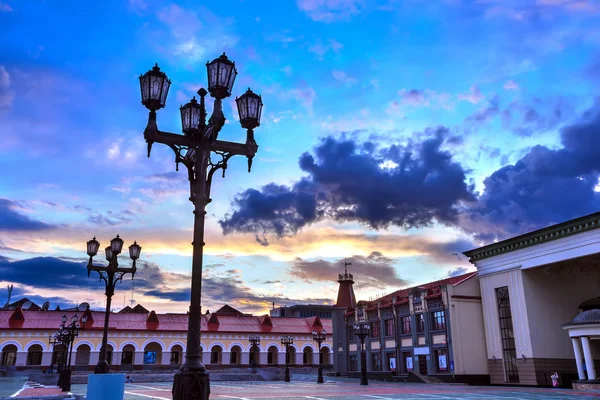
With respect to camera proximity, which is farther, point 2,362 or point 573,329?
point 2,362

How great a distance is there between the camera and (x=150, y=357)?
60469mm

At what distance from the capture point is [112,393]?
8.30 m

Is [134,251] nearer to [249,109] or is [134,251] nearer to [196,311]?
[249,109]

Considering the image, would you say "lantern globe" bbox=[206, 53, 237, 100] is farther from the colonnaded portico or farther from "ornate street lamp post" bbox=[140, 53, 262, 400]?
the colonnaded portico

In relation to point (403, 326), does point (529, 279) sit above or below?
above

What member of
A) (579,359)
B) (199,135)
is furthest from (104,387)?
(579,359)

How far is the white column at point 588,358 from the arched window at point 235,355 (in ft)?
142

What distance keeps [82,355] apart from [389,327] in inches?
1422

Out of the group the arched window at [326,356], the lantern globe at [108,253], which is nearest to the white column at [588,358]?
the lantern globe at [108,253]

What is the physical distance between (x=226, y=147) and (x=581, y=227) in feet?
94.9

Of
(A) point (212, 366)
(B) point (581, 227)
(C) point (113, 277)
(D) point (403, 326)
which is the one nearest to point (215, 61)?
(C) point (113, 277)

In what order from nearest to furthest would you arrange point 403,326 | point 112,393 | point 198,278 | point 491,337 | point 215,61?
point 112,393 < point 198,278 < point 215,61 < point 491,337 < point 403,326

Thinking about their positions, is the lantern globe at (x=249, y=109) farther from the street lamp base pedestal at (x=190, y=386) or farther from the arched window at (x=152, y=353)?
the arched window at (x=152, y=353)

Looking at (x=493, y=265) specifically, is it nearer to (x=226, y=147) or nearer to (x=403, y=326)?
(x=403, y=326)
